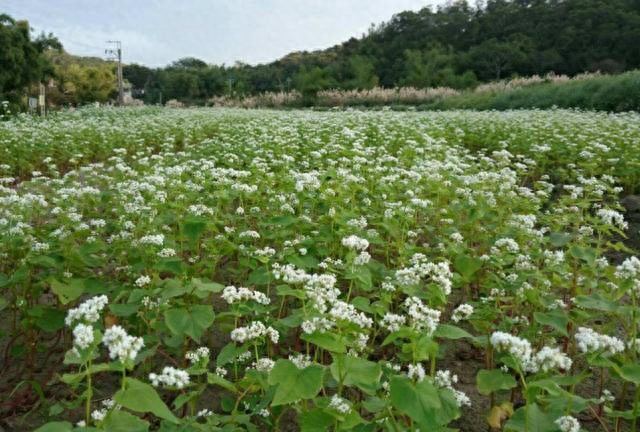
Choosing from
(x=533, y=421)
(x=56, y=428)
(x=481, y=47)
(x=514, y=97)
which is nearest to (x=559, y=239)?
(x=533, y=421)

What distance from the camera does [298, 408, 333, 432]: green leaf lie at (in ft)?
6.05

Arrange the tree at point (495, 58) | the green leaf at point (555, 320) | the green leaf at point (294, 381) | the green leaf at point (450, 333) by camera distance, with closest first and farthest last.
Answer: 1. the green leaf at point (294, 381)
2. the green leaf at point (450, 333)
3. the green leaf at point (555, 320)
4. the tree at point (495, 58)

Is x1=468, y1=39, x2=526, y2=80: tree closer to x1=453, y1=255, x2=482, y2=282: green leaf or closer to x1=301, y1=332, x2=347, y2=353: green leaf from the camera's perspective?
x1=453, y1=255, x2=482, y2=282: green leaf

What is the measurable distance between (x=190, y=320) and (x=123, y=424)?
76 centimetres

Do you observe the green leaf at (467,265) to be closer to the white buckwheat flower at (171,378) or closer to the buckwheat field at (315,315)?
the buckwheat field at (315,315)

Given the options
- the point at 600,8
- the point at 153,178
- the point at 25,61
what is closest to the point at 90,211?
the point at 153,178

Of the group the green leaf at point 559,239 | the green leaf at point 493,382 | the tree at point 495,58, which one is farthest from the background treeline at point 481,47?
the green leaf at point 493,382

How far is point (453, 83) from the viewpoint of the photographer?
42438mm

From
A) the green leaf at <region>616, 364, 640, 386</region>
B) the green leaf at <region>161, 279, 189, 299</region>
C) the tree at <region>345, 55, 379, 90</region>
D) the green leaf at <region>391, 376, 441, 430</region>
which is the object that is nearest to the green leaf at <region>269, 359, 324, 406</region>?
the green leaf at <region>391, 376, 441, 430</region>

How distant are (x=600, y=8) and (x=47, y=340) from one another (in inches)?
1934

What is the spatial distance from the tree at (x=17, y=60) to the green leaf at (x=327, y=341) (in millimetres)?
31821

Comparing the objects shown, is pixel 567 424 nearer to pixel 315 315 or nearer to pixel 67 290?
pixel 315 315

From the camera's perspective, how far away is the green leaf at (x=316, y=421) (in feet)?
6.05

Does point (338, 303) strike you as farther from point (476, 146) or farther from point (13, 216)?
point (476, 146)
